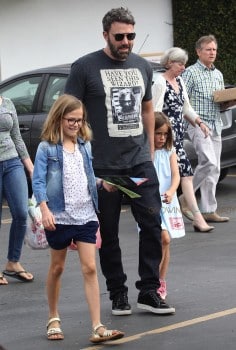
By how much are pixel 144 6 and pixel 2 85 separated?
7668 millimetres

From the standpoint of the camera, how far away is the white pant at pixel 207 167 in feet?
39.6

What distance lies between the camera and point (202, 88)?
12039 mm

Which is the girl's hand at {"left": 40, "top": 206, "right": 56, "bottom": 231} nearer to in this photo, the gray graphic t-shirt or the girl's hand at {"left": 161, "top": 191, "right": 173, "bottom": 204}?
the gray graphic t-shirt

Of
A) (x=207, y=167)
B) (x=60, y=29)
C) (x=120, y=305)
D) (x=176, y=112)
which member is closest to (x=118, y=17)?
(x=120, y=305)

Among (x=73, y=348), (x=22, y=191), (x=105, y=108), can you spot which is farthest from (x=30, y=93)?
(x=73, y=348)

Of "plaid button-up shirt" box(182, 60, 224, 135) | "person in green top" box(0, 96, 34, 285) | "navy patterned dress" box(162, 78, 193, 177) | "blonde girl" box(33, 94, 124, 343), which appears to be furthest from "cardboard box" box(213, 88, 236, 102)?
"blonde girl" box(33, 94, 124, 343)

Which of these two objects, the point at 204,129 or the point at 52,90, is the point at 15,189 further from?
the point at 52,90

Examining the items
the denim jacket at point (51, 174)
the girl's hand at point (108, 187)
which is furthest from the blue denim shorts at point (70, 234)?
the girl's hand at point (108, 187)

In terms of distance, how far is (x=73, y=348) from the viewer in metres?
7.02

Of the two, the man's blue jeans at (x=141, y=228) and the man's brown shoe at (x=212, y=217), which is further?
Answer: the man's brown shoe at (x=212, y=217)

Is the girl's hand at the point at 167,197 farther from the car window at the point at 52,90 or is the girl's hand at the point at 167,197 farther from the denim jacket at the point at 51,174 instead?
the car window at the point at 52,90

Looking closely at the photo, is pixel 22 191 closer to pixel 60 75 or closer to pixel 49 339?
pixel 49 339

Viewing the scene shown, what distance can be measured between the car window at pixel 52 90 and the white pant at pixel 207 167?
2.39 metres

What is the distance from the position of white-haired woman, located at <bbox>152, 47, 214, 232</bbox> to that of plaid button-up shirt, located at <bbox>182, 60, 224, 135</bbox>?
484 millimetres
